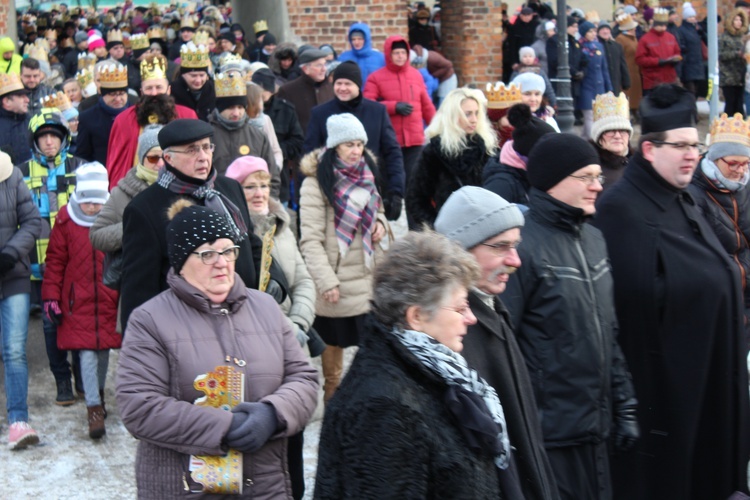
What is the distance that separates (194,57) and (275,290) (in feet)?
14.6

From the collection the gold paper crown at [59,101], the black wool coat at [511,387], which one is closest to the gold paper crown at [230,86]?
the gold paper crown at [59,101]

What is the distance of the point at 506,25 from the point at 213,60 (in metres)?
5.50

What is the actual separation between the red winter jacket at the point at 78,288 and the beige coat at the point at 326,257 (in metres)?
1.25

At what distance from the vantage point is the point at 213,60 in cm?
1564

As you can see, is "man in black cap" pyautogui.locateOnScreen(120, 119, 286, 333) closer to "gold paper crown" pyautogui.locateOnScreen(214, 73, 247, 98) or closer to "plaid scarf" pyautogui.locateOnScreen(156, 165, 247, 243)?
"plaid scarf" pyautogui.locateOnScreen(156, 165, 247, 243)

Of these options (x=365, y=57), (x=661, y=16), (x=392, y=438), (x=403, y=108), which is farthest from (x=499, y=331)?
(x=661, y=16)

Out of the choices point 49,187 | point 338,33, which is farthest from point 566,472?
point 338,33

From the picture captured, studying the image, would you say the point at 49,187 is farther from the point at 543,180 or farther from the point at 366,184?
the point at 543,180

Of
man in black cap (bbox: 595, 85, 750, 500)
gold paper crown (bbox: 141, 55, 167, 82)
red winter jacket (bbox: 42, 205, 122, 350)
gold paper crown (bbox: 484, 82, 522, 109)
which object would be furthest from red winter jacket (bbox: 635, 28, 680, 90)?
man in black cap (bbox: 595, 85, 750, 500)

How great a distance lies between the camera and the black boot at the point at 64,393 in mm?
7309

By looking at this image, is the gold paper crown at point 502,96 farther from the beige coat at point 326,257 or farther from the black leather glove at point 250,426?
the black leather glove at point 250,426

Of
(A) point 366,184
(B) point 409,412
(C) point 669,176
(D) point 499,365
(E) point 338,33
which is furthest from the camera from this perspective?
(E) point 338,33

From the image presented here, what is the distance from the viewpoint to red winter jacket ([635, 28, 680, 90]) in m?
17.8

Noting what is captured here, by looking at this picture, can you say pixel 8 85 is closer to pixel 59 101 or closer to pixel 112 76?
pixel 59 101
